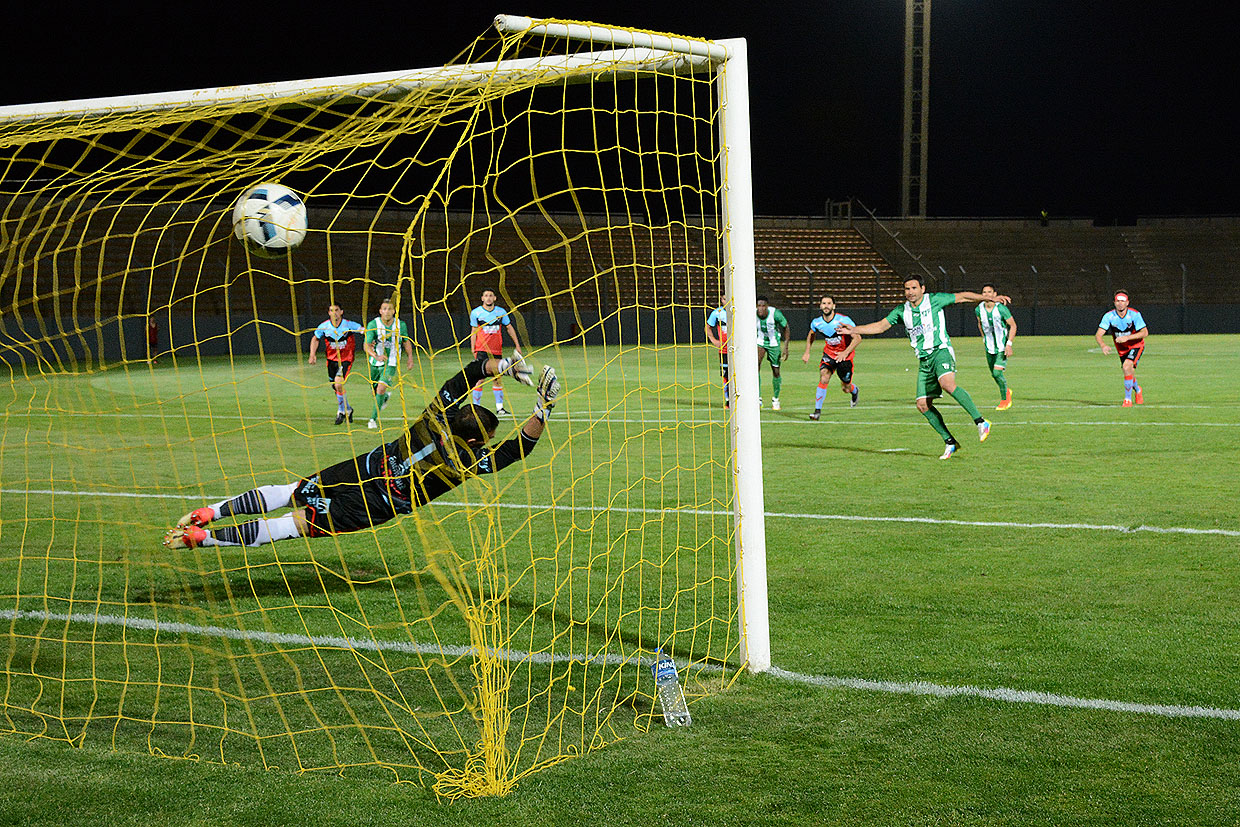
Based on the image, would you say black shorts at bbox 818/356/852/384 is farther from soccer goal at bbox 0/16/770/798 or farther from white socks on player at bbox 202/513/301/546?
white socks on player at bbox 202/513/301/546

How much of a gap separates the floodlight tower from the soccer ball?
136 feet

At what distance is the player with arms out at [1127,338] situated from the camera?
15.5m

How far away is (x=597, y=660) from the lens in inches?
177

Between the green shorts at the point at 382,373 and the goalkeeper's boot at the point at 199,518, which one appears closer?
the goalkeeper's boot at the point at 199,518

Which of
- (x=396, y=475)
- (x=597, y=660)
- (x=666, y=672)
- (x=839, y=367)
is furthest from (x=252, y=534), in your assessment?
(x=839, y=367)

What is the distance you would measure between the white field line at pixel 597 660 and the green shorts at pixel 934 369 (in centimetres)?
736

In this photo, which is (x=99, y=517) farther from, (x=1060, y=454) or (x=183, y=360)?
(x=183, y=360)

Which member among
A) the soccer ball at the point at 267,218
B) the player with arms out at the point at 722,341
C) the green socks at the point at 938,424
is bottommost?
the green socks at the point at 938,424

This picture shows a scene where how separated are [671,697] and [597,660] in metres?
0.71

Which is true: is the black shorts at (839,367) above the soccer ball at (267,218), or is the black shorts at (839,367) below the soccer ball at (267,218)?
below

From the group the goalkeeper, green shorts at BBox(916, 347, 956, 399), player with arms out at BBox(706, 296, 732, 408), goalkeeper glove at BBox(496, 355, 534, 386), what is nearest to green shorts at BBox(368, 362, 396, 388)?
player with arms out at BBox(706, 296, 732, 408)

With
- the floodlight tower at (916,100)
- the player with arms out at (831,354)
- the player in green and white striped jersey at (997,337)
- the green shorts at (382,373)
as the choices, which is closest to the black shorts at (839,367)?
the player with arms out at (831,354)

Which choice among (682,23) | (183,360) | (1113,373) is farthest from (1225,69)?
(183,360)

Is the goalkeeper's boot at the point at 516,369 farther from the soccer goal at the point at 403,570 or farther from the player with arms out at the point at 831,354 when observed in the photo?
the player with arms out at the point at 831,354
